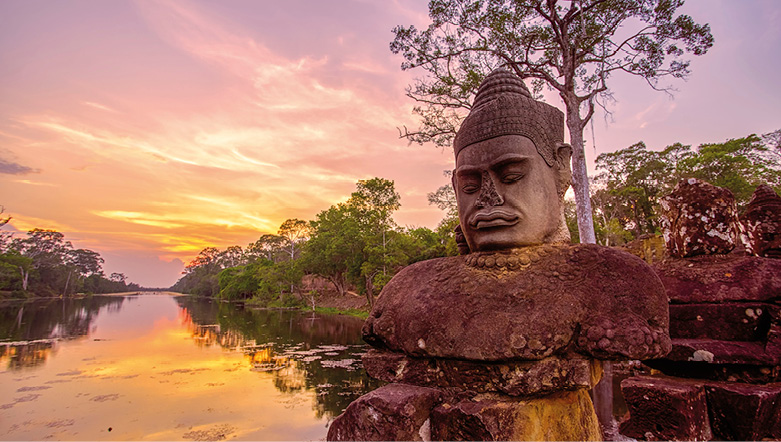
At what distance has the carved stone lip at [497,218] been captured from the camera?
2.22 metres

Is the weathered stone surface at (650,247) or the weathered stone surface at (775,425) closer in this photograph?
the weathered stone surface at (775,425)

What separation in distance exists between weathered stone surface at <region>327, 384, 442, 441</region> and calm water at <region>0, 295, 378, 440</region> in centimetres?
394

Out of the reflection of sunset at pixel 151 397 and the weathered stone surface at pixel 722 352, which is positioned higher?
the weathered stone surface at pixel 722 352

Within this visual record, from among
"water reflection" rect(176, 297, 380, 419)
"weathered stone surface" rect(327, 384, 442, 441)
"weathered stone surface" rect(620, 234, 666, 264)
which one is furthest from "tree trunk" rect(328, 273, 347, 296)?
"weathered stone surface" rect(327, 384, 442, 441)

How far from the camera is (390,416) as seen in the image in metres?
1.82

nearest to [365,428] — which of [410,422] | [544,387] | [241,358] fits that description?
[410,422]

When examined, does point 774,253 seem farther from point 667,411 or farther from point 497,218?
point 497,218

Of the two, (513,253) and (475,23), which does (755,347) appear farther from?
(475,23)

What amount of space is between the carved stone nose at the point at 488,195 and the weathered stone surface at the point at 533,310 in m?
0.30

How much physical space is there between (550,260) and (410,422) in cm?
110

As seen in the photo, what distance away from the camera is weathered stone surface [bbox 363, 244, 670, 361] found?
1733 millimetres

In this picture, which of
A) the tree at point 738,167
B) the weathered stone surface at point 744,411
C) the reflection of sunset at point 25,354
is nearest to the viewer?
the weathered stone surface at point 744,411

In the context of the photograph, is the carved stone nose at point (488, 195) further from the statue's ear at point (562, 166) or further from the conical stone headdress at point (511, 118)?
the statue's ear at point (562, 166)

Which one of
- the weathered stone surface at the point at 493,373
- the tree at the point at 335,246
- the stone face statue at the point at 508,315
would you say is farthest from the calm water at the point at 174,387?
the tree at the point at 335,246
